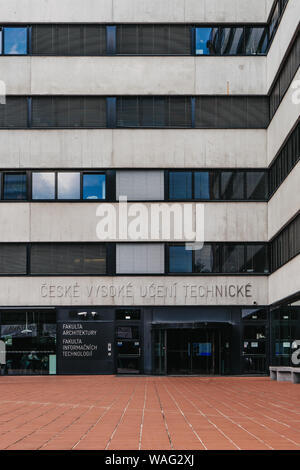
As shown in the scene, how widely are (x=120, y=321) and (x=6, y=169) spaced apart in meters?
8.55

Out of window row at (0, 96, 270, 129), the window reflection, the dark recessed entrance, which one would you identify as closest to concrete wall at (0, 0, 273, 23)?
window row at (0, 96, 270, 129)

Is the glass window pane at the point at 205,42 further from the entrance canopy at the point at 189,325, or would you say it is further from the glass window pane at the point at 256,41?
the entrance canopy at the point at 189,325

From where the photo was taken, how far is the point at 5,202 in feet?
113

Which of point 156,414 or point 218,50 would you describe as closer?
point 156,414

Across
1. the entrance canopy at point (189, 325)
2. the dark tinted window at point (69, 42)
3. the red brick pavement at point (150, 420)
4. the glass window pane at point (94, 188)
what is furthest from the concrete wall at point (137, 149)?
the red brick pavement at point (150, 420)

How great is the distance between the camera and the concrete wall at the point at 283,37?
27.8 m

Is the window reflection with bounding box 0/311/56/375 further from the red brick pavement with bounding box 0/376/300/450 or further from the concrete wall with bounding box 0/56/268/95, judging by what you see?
the red brick pavement with bounding box 0/376/300/450

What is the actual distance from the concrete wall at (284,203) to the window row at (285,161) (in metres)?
0.37

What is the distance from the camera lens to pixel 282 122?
31.0 m

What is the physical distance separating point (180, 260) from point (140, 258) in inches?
70.5

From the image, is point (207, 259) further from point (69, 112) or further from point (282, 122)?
point (69, 112)
